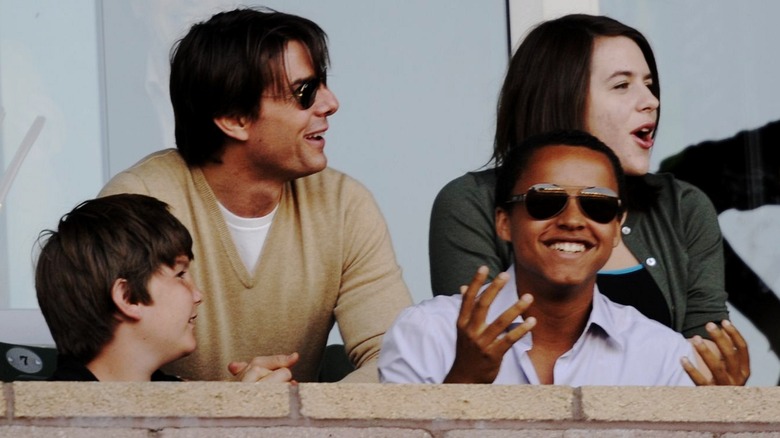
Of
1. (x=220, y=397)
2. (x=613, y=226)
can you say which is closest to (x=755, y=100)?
(x=613, y=226)

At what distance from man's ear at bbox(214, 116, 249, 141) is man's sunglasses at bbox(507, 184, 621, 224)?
1.01 meters

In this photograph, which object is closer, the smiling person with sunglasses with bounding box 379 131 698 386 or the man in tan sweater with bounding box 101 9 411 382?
the smiling person with sunglasses with bounding box 379 131 698 386

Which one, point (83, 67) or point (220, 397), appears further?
point (83, 67)

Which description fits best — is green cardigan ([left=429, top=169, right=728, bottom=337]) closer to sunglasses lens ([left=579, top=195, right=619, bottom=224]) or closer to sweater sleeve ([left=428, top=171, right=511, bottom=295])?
sweater sleeve ([left=428, top=171, right=511, bottom=295])

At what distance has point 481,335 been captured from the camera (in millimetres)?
3217

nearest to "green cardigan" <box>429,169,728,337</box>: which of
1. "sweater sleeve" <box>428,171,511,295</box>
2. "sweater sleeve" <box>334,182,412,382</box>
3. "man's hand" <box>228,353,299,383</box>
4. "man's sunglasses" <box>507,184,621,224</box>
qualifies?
"sweater sleeve" <box>428,171,511,295</box>

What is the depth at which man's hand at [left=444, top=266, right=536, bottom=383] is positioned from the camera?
314 centimetres

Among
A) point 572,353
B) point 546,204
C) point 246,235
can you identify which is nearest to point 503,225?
point 546,204

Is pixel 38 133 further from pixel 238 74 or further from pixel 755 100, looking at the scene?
pixel 755 100

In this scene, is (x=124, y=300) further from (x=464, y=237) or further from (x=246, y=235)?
(x=464, y=237)

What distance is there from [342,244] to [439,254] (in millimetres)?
280

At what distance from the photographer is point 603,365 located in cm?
361

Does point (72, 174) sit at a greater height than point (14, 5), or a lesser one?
lesser

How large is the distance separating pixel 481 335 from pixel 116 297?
88cm
